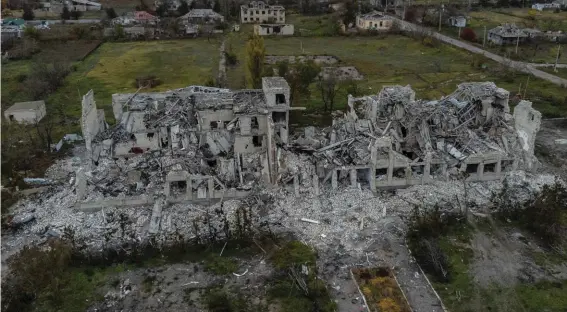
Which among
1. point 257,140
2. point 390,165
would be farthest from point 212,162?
point 390,165

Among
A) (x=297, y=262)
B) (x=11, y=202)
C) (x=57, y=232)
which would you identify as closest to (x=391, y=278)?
(x=297, y=262)

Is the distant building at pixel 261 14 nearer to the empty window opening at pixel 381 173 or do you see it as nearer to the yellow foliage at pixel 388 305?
the empty window opening at pixel 381 173

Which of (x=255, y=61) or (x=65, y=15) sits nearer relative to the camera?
(x=255, y=61)

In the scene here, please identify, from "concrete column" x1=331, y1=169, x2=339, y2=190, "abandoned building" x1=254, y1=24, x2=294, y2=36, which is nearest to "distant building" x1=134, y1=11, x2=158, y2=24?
"abandoned building" x1=254, y1=24, x2=294, y2=36

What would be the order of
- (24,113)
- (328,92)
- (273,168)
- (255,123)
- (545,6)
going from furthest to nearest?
1. (545,6)
2. (328,92)
3. (24,113)
4. (255,123)
5. (273,168)

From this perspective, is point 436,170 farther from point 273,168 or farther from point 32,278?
point 32,278

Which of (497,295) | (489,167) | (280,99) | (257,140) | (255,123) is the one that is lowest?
(497,295)

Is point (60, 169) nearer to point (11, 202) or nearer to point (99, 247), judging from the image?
point (11, 202)

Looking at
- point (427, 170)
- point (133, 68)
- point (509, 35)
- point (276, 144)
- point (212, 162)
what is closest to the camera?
point (427, 170)
